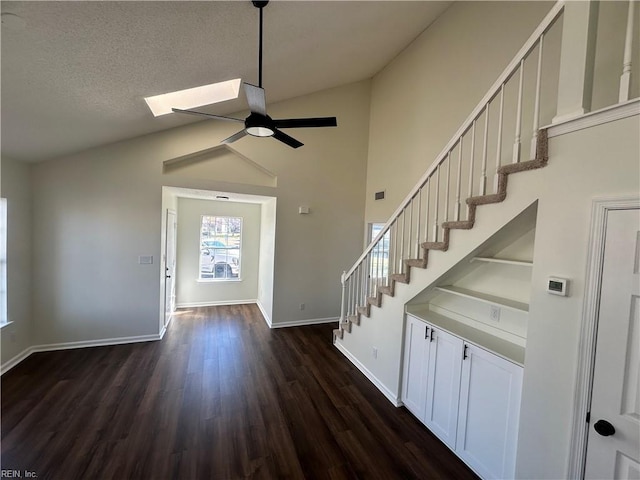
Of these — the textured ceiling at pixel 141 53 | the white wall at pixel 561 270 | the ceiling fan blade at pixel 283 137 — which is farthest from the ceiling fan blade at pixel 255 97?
the white wall at pixel 561 270

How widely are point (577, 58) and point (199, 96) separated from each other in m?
3.76

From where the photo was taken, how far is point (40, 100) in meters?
2.18

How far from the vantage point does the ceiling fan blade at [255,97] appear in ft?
5.90

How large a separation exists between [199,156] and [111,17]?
255 cm

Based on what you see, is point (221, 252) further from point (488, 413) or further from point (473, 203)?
point (488, 413)

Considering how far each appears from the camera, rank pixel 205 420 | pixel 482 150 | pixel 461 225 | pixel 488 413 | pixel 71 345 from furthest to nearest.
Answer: pixel 71 345, pixel 482 150, pixel 205 420, pixel 461 225, pixel 488 413

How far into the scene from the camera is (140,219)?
12.4ft

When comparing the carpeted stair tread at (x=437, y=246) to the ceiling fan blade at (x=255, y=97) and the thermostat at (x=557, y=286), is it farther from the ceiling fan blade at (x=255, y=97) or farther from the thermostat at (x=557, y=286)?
the ceiling fan blade at (x=255, y=97)

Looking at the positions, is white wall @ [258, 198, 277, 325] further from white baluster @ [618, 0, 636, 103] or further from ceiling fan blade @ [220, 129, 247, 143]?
white baluster @ [618, 0, 636, 103]

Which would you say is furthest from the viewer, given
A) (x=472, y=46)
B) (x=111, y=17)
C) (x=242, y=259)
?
(x=242, y=259)

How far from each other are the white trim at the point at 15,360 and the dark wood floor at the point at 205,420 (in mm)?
105

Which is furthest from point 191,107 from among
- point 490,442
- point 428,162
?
point 490,442

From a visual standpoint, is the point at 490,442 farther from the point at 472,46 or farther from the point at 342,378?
the point at 472,46

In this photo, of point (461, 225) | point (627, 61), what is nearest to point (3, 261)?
point (461, 225)
